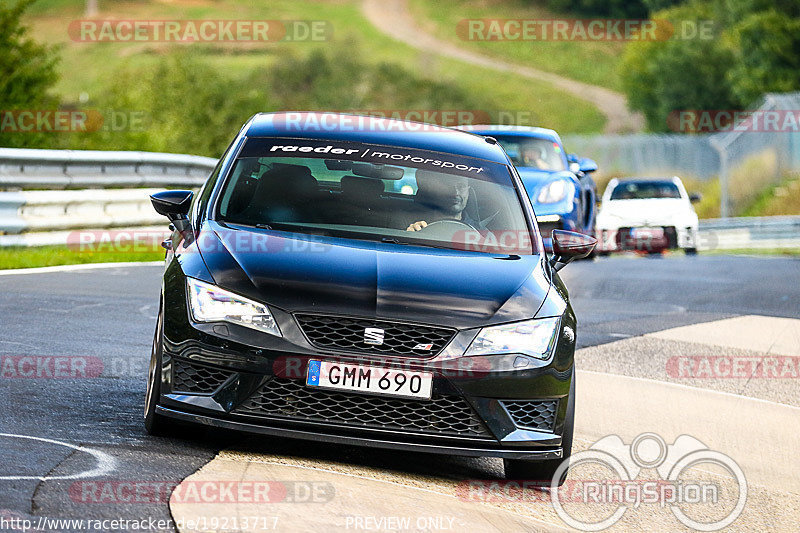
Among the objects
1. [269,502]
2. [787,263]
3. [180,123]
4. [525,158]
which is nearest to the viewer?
[269,502]

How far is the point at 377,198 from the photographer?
6641 millimetres

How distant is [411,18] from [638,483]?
12326cm

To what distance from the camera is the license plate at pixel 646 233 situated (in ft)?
78.3

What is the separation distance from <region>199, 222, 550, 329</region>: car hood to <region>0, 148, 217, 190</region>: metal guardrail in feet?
31.4

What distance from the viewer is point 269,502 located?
4.95 m

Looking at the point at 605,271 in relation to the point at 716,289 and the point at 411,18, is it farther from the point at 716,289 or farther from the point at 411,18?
the point at 411,18

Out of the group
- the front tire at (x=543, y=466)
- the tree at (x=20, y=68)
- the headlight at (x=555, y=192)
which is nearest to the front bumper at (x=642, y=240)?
the headlight at (x=555, y=192)

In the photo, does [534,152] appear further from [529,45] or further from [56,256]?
[529,45]

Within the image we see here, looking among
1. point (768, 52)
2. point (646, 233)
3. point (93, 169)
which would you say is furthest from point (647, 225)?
point (768, 52)

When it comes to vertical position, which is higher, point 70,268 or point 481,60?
point 481,60

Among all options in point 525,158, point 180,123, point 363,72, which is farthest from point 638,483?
point 363,72

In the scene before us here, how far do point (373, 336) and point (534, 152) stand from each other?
1063cm

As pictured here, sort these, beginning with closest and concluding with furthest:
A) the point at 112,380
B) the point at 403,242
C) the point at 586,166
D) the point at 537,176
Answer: the point at 403,242 < the point at 112,380 < the point at 537,176 < the point at 586,166

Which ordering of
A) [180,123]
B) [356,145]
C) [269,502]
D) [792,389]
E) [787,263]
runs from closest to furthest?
1. [269,502]
2. [356,145]
3. [792,389]
4. [787,263]
5. [180,123]
